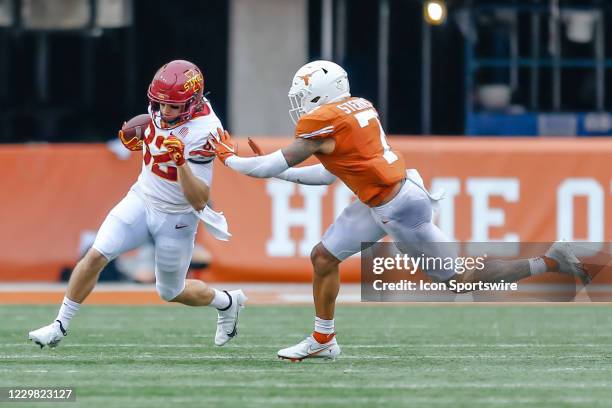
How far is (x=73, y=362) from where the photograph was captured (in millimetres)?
8023

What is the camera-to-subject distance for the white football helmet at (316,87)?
8117 millimetres

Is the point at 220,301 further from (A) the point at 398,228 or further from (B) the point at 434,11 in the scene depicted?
(B) the point at 434,11

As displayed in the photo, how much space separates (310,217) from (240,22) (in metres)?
4.62

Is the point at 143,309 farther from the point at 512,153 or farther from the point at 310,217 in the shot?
the point at 512,153

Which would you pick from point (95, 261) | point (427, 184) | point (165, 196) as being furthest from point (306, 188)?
point (95, 261)

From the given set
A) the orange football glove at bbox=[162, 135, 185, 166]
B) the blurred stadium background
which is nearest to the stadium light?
the blurred stadium background

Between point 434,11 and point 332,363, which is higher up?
point 434,11

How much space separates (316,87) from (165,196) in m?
1.04

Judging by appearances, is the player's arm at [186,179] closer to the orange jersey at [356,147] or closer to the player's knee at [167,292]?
the player's knee at [167,292]

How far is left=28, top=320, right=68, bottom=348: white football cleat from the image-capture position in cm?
808

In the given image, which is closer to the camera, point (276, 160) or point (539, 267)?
point (276, 160)

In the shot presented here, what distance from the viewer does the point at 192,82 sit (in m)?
8.23

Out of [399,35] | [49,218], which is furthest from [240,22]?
[49,218]

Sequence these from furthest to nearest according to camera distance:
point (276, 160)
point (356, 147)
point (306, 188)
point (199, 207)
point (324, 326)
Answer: point (306, 188)
point (199, 207)
point (324, 326)
point (356, 147)
point (276, 160)
